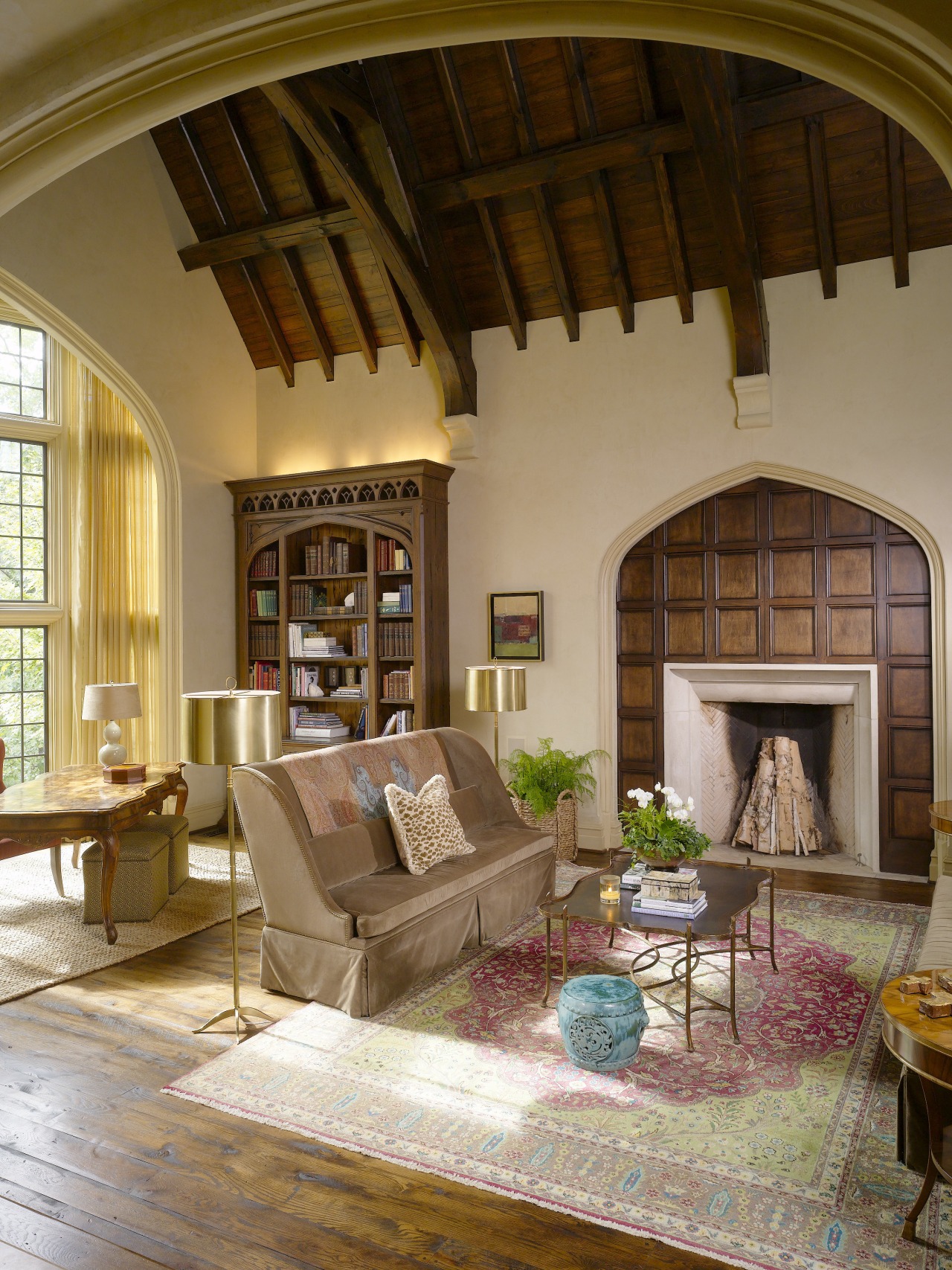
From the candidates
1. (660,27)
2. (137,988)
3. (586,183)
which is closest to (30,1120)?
(137,988)

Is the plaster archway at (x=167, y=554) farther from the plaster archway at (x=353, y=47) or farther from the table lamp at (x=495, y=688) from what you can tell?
the plaster archway at (x=353, y=47)

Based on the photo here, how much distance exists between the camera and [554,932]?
4.72 m

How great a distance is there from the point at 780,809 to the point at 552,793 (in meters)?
1.62

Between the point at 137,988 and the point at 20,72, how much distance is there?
362 centimetres

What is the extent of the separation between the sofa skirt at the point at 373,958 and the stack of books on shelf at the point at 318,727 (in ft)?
9.31

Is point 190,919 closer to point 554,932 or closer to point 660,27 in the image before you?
point 554,932

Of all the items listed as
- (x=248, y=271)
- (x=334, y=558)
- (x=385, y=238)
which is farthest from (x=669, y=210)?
(x=334, y=558)

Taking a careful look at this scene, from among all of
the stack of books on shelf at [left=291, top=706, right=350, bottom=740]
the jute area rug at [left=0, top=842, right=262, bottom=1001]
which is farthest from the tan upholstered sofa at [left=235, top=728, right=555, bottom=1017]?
the stack of books on shelf at [left=291, top=706, right=350, bottom=740]

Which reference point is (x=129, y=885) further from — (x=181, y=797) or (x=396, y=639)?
(x=396, y=639)

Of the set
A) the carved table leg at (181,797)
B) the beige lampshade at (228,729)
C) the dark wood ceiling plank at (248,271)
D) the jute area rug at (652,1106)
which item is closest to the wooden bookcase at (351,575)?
the dark wood ceiling plank at (248,271)

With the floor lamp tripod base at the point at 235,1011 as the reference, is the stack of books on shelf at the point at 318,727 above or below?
above

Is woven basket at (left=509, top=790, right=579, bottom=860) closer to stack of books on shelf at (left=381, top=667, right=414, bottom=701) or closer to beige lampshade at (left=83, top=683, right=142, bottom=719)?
stack of books on shelf at (left=381, top=667, right=414, bottom=701)

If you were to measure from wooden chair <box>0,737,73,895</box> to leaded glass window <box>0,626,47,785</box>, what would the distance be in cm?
95

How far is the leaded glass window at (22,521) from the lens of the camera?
22.9ft
